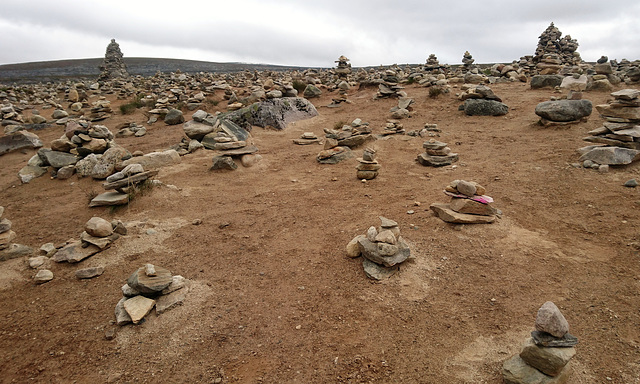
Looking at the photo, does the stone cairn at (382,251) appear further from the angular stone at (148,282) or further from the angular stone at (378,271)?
the angular stone at (148,282)

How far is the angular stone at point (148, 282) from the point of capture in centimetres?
450

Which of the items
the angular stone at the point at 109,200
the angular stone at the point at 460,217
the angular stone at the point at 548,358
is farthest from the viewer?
the angular stone at the point at 109,200

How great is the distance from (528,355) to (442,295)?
1352mm

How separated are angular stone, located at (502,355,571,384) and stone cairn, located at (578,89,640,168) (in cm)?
635

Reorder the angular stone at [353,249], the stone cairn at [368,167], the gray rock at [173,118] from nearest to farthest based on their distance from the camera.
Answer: the angular stone at [353,249]
the stone cairn at [368,167]
the gray rock at [173,118]

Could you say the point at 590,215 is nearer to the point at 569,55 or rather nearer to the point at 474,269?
the point at 474,269

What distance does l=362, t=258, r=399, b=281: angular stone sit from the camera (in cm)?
482

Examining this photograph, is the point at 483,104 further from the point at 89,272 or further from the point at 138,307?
the point at 89,272

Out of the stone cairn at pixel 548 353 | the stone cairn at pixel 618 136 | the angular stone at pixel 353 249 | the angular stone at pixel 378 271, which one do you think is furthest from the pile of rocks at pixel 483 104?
the stone cairn at pixel 548 353

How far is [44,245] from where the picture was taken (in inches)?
242

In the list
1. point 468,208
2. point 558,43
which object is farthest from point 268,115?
point 558,43

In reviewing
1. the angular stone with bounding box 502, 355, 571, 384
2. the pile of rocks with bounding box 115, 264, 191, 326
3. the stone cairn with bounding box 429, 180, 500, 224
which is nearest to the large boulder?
the stone cairn with bounding box 429, 180, 500, 224

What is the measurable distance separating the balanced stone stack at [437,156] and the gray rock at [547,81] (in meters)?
9.89

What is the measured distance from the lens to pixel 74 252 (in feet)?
18.9
